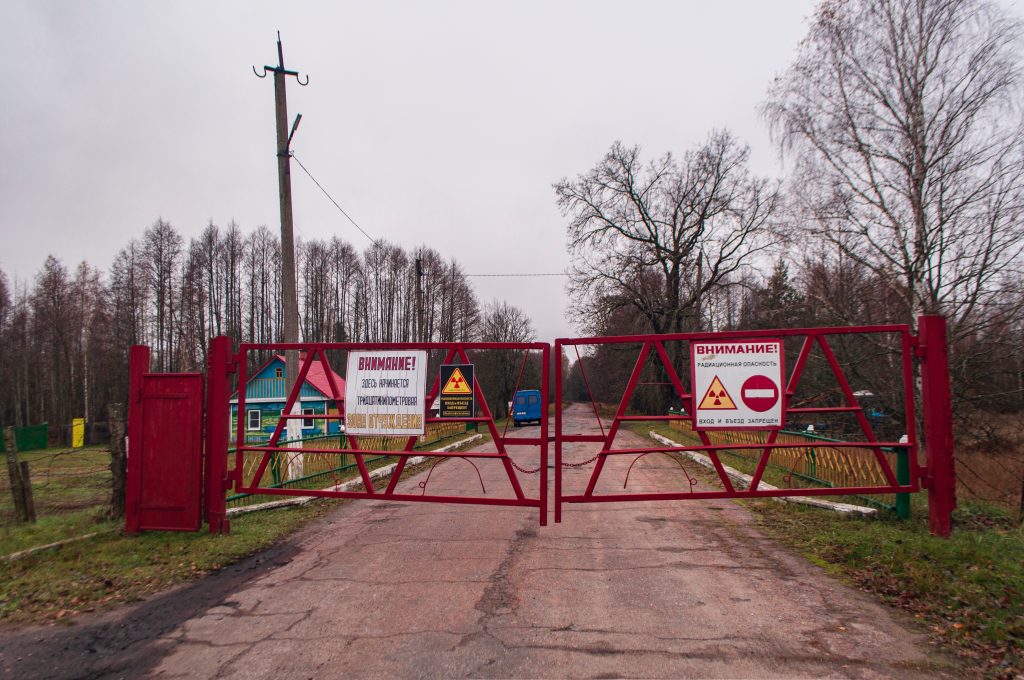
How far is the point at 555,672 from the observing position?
12.2ft

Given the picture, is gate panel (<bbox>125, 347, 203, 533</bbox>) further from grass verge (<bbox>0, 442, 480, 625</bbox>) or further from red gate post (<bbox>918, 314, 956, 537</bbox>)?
red gate post (<bbox>918, 314, 956, 537</bbox>)

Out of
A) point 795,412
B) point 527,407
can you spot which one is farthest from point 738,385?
point 527,407

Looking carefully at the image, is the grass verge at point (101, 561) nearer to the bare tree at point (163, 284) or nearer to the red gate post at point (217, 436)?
the red gate post at point (217, 436)

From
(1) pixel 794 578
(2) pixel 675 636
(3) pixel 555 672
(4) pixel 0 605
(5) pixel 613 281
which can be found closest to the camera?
(3) pixel 555 672

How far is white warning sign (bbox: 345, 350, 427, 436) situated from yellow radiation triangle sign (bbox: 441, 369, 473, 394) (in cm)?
27

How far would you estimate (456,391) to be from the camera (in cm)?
662

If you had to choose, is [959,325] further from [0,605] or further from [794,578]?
[0,605]

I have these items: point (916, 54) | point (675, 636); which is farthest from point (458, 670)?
point (916, 54)

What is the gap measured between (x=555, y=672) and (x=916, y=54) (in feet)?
53.3

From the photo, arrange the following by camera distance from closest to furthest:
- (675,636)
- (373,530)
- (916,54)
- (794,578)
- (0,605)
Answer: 1. (675,636)
2. (0,605)
3. (794,578)
4. (373,530)
5. (916,54)

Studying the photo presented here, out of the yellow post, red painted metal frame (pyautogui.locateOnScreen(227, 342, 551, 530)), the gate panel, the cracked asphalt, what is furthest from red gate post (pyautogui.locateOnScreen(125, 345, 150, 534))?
the yellow post

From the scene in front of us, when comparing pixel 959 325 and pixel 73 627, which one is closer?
pixel 73 627

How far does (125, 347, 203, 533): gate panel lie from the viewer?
23.9 ft

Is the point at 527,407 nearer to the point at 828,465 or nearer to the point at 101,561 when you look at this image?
the point at 828,465
